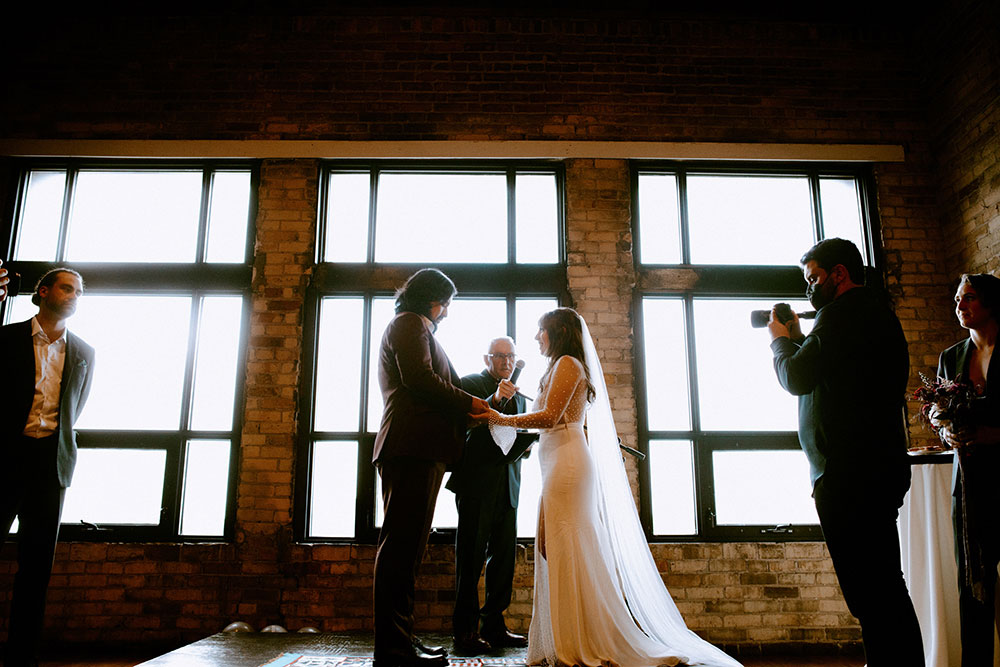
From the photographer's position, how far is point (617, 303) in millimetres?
4797

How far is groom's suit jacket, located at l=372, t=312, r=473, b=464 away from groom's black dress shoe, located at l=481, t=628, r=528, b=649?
137 cm

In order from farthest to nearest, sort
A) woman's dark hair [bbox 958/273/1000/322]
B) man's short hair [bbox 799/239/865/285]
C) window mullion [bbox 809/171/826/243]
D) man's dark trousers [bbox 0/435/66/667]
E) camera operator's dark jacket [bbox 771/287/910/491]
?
window mullion [bbox 809/171/826/243], man's dark trousers [bbox 0/435/66/667], woman's dark hair [bbox 958/273/1000/322], man's short hair [bbox 799/239/865/285], camera operator's dark jacket [bbox 771/287/910/491]

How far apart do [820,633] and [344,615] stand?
3.22 m

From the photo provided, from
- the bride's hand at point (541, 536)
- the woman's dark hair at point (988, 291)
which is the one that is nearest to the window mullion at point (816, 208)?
the woman's dark hair at point (988, 291)

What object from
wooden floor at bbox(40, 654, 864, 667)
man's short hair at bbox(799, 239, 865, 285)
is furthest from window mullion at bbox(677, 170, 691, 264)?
wooden floor at bbox(40, 654, 864, 667)

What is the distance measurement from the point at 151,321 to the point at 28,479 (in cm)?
186

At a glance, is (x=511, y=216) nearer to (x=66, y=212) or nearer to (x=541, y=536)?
(x=541, y=536)

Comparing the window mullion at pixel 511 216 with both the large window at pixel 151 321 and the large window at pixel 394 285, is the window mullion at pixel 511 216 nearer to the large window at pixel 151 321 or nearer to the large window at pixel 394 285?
the large window at pixel 394 285

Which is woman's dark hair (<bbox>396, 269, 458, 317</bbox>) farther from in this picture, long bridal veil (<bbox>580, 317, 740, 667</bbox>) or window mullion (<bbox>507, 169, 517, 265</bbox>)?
window mullion (<bbox>507, 169, 517, 265</bbox>)

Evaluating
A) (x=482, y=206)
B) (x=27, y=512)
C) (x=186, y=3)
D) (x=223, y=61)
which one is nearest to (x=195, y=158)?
(x=223, y=61)

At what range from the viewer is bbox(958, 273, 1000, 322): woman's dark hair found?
281 cm

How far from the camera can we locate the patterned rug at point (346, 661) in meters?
3.18

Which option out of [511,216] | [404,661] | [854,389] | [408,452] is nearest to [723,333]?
[511,216]

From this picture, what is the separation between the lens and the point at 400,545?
278cm
